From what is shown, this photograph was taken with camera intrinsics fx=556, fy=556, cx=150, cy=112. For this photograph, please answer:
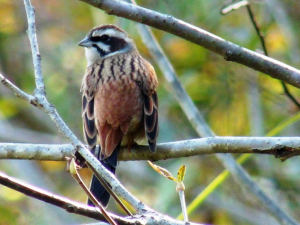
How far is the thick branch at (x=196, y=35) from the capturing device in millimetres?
2834

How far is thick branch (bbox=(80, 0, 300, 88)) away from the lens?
283 centimetres

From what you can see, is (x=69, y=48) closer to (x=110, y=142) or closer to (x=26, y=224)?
(x=26, y=224)

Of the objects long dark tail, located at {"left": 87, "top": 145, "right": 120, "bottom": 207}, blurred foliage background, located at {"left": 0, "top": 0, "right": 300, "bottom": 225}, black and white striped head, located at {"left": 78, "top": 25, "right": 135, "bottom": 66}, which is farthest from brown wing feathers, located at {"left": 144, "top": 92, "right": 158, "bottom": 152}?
blurred foliage background, located at {"left": 0, "top": 0, "right": 300, "bottom": 225}

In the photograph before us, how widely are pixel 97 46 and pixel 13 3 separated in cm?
385

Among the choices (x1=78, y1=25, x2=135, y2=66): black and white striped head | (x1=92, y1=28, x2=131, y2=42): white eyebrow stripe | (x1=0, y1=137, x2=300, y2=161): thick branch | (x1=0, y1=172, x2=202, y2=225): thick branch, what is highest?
(x1=92, y1=28, x2=131, y2=42): white eyebrow stripe

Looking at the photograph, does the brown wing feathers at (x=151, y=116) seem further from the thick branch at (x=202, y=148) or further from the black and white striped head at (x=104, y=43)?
the black and white striped head at (x=104, y=43)

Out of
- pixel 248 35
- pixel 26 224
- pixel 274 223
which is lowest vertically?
pixel 274 223

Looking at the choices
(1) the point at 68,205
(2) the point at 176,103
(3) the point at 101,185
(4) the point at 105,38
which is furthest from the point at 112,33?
(1) the point at 68,205

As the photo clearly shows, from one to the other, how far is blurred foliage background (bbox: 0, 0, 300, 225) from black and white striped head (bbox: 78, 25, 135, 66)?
1.97ft

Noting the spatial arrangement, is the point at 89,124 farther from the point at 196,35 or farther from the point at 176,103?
the point at 176,103

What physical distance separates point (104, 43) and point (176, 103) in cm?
199

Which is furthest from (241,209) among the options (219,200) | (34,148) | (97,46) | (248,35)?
(34,148)

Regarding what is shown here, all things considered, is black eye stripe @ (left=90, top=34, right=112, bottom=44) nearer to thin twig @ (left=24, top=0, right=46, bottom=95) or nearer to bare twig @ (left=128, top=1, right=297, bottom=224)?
bare twig @ (left=128, top=1, right=297, bottom=224)

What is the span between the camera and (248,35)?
6.52 m
